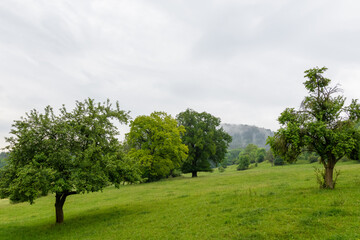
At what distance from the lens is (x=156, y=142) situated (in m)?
49.4

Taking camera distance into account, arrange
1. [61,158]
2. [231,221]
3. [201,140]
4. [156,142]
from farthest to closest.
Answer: [201,140] < [156,142] < [61,158] < [231,221]

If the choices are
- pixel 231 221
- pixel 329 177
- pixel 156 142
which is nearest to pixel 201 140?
pixel 156 142

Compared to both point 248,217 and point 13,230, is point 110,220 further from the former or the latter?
point 248,217

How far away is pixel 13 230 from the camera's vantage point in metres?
21.1

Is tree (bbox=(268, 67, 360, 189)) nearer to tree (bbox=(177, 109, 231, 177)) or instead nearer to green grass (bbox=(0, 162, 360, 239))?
green grass (bbox=(0, 162, 360, 239))

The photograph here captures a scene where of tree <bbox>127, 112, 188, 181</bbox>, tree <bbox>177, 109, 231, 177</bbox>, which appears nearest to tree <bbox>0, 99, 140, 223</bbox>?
tree <bbox>127, 112, 188, 181</bbox>

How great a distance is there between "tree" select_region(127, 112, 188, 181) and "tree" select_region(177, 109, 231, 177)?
8.73 metres

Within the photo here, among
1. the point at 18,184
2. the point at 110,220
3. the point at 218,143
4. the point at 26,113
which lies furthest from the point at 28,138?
the point at 218,143

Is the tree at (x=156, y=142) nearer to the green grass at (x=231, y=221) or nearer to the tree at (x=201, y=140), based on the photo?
the tree at (x=201, y=140)

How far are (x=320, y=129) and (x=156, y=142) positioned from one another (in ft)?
120

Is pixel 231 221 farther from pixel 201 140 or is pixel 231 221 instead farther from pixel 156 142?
pixel 201 140

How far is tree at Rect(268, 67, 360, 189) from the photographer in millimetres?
17547

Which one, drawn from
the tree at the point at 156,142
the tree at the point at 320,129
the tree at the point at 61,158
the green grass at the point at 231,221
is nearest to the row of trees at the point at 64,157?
the tree at the point at 61,158

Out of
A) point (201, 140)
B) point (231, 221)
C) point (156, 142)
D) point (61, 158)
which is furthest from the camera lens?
point (201, 140)
